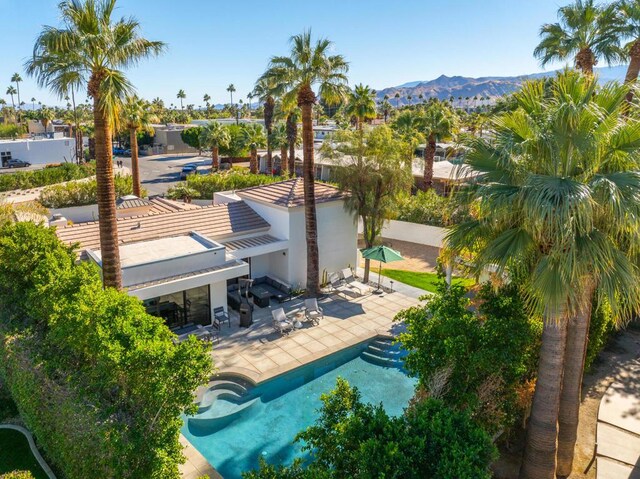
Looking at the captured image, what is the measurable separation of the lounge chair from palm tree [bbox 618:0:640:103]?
1459 cm

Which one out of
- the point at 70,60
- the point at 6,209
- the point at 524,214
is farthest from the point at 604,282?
the point at 6,209

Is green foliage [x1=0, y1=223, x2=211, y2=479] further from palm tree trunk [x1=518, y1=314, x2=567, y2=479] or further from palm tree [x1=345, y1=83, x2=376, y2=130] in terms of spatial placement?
palm tree [x1=345, y1=83, x2=376, y2=130]

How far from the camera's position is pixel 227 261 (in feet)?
65.4

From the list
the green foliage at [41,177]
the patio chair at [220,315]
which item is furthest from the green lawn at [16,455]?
the green foliage at [41,177]

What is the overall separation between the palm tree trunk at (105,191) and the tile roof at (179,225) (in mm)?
4882

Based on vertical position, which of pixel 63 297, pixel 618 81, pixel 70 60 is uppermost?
pixel 70 60

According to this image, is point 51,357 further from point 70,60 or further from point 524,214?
point 524,214

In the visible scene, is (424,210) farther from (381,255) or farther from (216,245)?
(216,245)

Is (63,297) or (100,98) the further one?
(100,98)

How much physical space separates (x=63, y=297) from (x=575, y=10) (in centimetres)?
2434

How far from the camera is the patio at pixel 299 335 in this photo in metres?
16.7

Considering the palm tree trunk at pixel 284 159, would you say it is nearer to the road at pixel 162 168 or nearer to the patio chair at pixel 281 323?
the road at pixel 162 168

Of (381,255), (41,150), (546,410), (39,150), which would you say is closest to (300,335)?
(381,255)

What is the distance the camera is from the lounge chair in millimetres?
23203
